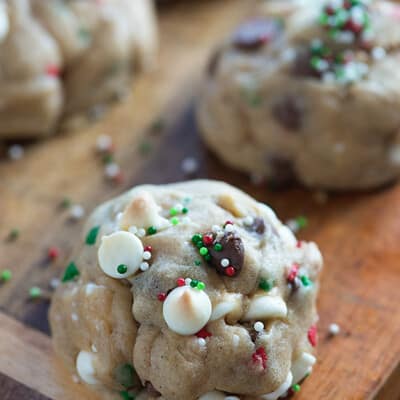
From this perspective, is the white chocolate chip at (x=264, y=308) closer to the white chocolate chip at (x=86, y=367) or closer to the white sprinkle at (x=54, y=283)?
the white chocolate chip at (x=86, y=367)

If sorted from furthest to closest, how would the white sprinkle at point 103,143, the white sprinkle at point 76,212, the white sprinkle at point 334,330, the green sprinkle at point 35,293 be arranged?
the white sprinkle at point 103,143, the white sprinkle at point 76,212, the green sprinkle at point 35,293, the white sprinkle at point 334,330

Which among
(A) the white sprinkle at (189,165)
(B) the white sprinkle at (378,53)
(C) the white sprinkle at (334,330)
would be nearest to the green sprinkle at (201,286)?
(C) the white sprinkle at (334,330)

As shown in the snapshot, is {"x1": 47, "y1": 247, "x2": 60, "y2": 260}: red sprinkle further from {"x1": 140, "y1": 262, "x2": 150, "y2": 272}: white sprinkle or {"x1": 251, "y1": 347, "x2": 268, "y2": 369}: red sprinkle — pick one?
{"x1": 251, "y1": 347, "x2": 268, "y2": 369}: red sprinkle

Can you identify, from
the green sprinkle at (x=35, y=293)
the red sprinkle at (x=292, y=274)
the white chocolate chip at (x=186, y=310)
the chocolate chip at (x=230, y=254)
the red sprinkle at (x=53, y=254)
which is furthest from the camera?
the red sprinkle at (x=53, y=254)

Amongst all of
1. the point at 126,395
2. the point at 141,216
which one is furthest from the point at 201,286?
the point at 126,395

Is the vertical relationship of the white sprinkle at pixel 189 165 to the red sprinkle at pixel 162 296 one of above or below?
below

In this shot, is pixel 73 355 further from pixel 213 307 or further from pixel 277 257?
pixel 277 257

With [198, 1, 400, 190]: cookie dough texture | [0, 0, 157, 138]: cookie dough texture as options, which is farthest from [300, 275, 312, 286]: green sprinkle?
[0, 0, 157, 138]: cookie dough texture
